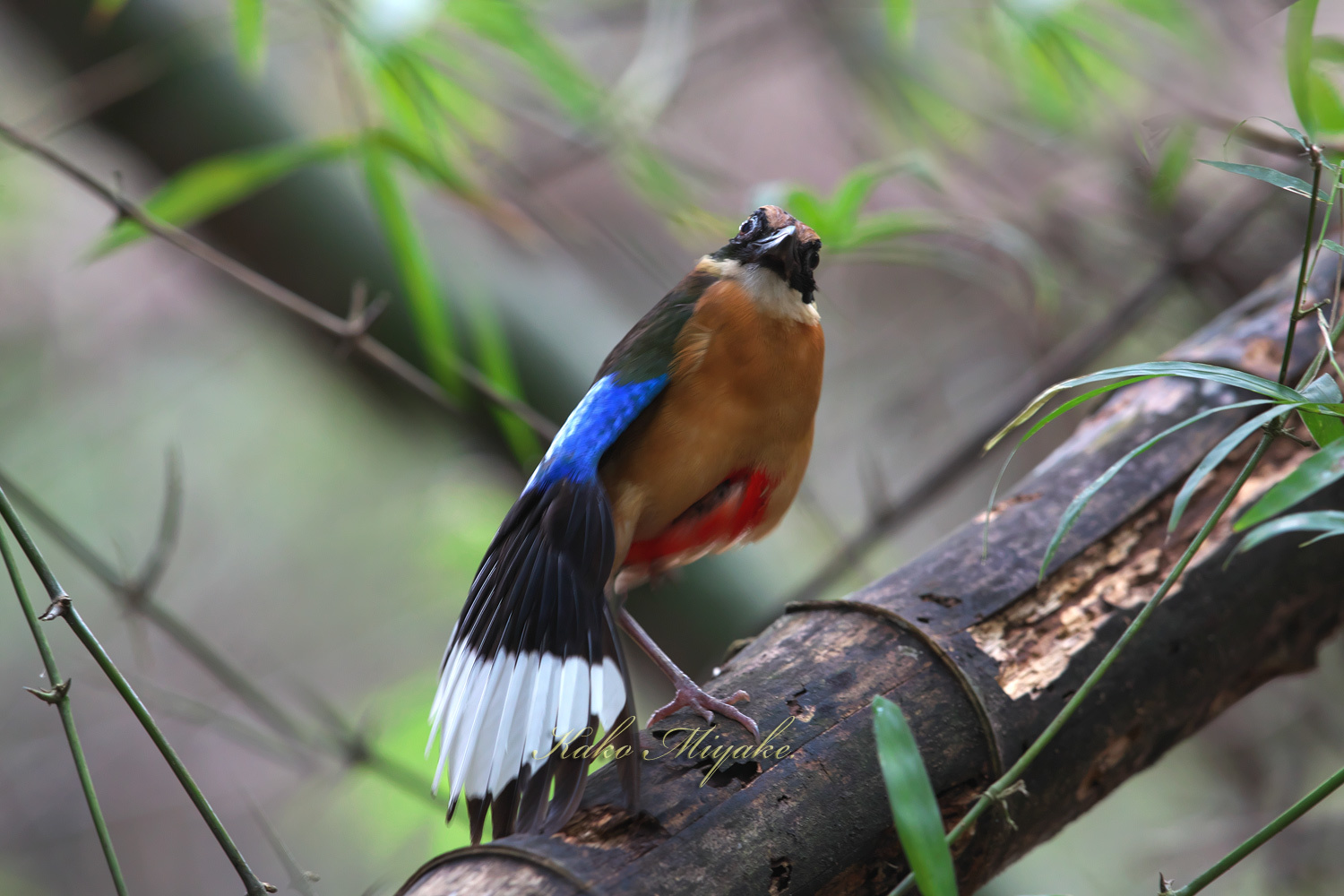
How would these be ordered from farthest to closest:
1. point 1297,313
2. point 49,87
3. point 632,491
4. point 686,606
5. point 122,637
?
point 122,637, point 49,87, point 686,606, point 632,491, point 1297,313

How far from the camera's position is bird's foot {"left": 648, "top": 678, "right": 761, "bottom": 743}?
150cm

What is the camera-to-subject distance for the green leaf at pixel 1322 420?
1114 mm

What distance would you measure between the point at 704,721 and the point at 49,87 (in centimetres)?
329

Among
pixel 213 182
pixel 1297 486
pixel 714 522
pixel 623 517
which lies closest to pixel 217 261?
pixel 213 182

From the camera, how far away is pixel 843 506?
18.2ft

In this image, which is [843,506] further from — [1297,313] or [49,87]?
[1297,313]

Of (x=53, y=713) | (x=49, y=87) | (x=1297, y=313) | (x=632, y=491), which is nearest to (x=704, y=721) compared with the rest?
(x=632, y=491)

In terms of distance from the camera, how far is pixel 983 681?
5.30 ft

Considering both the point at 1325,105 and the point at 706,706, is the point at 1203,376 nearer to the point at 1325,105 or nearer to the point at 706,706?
the point at 706,706

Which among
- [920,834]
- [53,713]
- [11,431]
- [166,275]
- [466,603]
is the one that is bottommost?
[920,834]

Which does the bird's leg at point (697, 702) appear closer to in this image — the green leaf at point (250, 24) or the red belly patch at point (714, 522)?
the red belly patch at point (714, 522)

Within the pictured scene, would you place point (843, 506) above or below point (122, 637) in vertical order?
below

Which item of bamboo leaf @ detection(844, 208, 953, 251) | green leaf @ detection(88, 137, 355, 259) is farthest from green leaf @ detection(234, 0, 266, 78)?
bamboo leaf @ detection(844, 208, 953, 251)

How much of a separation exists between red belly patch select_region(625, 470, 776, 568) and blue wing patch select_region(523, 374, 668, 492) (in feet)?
0.71
